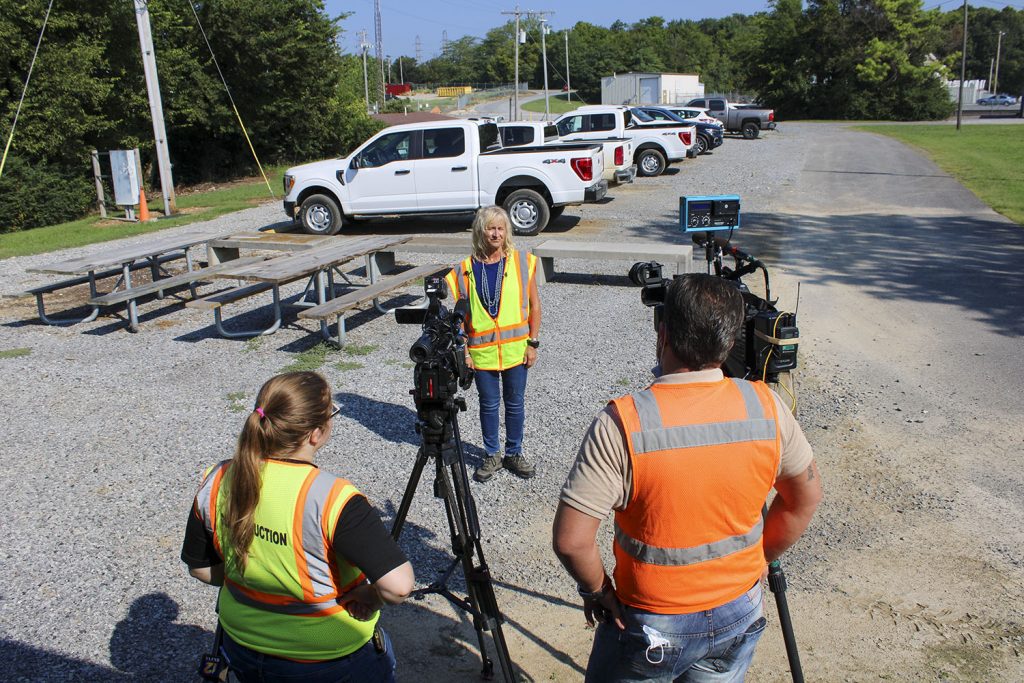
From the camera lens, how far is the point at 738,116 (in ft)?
125

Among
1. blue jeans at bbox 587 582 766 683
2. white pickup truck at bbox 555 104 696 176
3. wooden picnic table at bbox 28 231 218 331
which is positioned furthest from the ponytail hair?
white pickup truck at bbox 555 104 696 176

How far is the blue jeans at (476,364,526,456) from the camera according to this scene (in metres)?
5.17

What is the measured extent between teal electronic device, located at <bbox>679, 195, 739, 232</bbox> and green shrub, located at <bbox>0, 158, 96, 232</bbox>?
1800cm

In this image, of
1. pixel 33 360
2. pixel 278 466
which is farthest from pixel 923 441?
pixel 33 360

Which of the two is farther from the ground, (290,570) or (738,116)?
(738,116)

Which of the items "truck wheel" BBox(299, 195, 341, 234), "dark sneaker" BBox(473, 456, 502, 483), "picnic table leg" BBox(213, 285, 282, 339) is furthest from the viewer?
"truck wheel" BBox(299, 195, 341, 234)

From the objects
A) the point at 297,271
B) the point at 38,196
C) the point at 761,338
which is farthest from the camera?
the point at 38,196

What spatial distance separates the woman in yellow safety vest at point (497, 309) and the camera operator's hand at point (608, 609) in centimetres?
282

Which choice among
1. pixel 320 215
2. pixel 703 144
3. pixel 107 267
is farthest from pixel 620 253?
pixel 703 144

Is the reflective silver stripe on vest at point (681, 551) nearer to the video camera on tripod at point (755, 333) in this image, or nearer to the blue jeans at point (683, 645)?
the blue jeans at point (683, 645)

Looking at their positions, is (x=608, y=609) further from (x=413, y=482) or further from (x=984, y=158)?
(x=984, y=158)

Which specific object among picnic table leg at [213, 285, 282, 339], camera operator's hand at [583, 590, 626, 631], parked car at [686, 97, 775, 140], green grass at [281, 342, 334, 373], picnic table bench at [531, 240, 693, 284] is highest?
parked car at [686, 97, 775, 140]

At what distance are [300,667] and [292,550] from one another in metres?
0.35

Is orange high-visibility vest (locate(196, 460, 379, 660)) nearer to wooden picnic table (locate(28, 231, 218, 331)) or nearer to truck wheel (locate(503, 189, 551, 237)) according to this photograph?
wooden picnic table (locate(28, 231, 218, 331))
